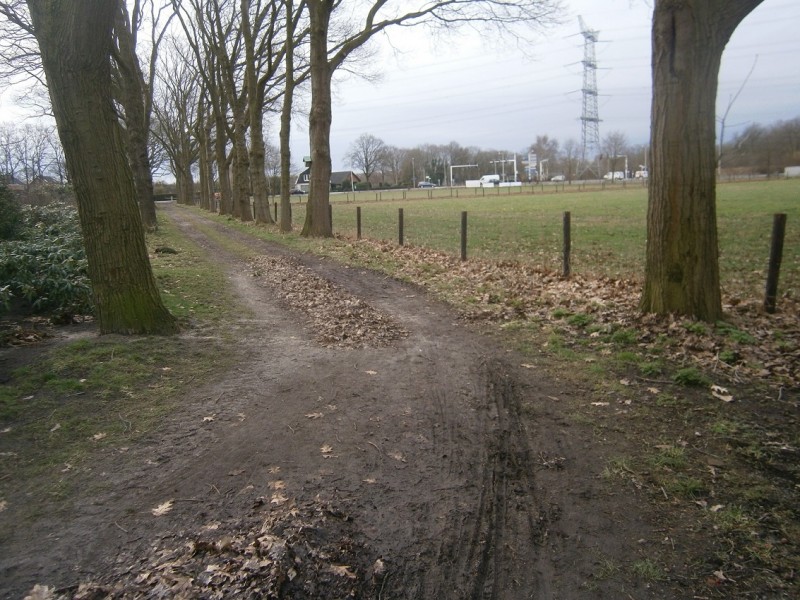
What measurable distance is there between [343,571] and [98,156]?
5.77 meters

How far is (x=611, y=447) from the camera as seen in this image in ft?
14.2

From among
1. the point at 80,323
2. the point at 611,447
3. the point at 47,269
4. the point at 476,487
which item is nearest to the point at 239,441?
the point at 476,487

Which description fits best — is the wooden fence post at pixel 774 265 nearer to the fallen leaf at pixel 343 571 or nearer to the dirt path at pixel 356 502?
the dirt path at pixel 356 502

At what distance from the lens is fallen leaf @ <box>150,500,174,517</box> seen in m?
3.49

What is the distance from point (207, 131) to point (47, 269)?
39928 millimetres

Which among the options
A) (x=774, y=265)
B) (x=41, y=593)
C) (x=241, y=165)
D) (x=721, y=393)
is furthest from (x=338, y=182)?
(x=41, y=593)

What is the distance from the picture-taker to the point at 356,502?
3.58m

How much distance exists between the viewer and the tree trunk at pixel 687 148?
6434mm

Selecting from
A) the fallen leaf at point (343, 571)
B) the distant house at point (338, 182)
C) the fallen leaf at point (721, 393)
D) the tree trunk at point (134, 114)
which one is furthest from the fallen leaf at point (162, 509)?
the distant house at point (338, 182)

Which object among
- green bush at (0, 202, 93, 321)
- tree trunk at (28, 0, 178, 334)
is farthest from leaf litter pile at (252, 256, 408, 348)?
green bush at (0, 202, 93, 321)

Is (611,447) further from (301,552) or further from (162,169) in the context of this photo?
(162,169)

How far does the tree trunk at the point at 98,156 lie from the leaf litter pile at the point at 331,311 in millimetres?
2228

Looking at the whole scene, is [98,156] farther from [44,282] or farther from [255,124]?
[255,124]

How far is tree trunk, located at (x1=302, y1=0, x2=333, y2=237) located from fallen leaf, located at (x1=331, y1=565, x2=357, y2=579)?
16.5 meters
